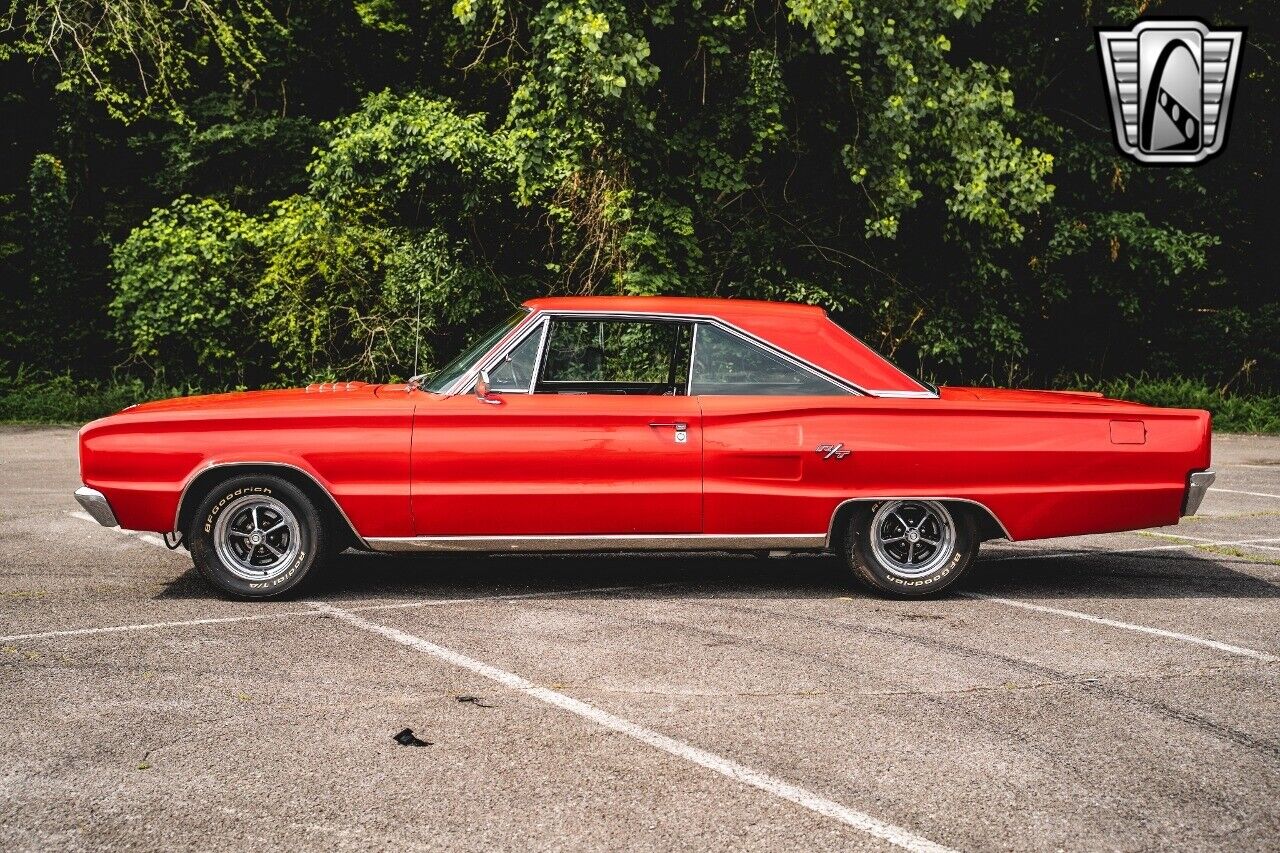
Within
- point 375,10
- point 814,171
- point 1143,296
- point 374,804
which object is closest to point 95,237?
point 375,10

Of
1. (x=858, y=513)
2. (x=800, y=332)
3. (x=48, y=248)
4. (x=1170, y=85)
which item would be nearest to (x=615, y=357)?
(x=800, y=332)

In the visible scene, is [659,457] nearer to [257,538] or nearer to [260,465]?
[260,465]

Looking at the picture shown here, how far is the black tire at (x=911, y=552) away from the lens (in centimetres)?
693

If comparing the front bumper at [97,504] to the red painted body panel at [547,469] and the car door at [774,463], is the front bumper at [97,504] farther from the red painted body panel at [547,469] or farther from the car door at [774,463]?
the car door at [774,463]

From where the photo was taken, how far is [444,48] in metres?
22.0

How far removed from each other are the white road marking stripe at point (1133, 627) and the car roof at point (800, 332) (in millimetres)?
1166

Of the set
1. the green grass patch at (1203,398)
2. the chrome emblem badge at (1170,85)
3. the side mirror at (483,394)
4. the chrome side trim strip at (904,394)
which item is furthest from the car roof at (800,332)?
the green grass patch at (1203,398)

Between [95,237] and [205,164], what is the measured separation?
7.97ft

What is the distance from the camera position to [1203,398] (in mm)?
20578

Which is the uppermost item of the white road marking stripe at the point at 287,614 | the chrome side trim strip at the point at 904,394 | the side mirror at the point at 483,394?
the chrome side trim strip at the point at 904,394

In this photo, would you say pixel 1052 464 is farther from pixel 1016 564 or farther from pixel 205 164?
pixel 205 164

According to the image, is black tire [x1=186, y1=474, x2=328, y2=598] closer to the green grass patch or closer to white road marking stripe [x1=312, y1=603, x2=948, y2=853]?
white road marking stripe [x1=312, y1=603, x2=948, y2=853]

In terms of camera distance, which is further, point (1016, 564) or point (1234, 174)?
point (1234, 174)

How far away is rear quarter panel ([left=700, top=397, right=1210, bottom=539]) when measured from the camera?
22.2ft
